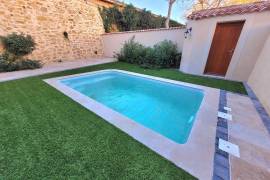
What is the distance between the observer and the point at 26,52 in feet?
23.1

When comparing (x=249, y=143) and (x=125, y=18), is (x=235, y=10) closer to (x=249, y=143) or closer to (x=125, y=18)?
(x=249, y=143)

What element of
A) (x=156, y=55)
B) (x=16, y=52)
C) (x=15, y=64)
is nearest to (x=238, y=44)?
(x=156, y=55)

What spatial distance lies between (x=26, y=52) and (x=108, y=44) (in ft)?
20.3

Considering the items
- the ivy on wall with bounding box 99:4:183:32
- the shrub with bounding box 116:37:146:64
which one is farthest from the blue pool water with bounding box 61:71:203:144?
the ivy on wall with bounding box 99:4:183:32

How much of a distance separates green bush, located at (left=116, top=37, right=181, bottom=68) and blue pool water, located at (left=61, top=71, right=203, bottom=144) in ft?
8.76

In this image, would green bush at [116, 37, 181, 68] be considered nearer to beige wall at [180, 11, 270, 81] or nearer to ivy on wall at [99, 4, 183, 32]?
beige wall at [180, 11, 270, 81]

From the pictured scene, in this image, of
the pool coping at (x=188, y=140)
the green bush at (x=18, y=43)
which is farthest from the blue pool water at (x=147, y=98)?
the green bush at (x=18, y=43)

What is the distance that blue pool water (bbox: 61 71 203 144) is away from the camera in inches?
136

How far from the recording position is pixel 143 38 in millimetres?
9938

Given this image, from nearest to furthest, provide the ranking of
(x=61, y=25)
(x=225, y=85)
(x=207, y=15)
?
(x=225, y=85)
(x=207, y=15)
(x=61, y=25)

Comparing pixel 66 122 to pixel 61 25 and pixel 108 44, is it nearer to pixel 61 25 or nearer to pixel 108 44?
pixel 61 25

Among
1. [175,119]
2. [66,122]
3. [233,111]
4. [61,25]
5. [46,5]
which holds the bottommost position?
[175,119]

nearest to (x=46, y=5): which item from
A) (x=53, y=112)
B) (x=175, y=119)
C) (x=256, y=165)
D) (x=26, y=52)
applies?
(x=26, y=52)

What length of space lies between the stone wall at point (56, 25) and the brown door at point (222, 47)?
8.75 metres
